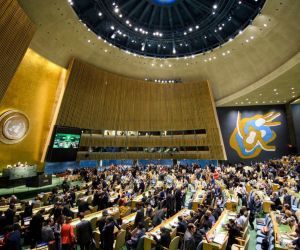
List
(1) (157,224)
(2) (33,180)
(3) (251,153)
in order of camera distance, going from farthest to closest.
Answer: (3) (251,153), (2) (33,180), (1) (157,224)

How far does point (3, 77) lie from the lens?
11.9m

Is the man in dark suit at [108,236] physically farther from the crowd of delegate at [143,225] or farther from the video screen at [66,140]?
the video screen at [66,140]

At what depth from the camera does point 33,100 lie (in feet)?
57.1

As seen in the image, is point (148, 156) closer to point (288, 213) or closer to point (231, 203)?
point (231, 203)

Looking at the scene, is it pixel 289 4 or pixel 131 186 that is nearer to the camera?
pixel 131 186

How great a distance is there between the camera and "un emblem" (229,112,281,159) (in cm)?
2439

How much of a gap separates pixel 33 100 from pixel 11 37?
20.1 ft

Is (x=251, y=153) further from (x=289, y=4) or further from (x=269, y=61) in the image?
(x=289, y=4)

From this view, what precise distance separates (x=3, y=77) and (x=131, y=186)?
9.89 meters

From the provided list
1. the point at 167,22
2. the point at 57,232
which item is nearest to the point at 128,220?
the point at 57,232

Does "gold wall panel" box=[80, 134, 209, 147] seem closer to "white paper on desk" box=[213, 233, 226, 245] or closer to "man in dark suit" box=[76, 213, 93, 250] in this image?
"man in dark suit" box=[76, 213, 93, 250]

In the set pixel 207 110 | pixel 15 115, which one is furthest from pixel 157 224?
pixel 207 110

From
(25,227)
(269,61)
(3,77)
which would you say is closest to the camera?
(25,227)

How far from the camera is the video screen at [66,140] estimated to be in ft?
56.6
